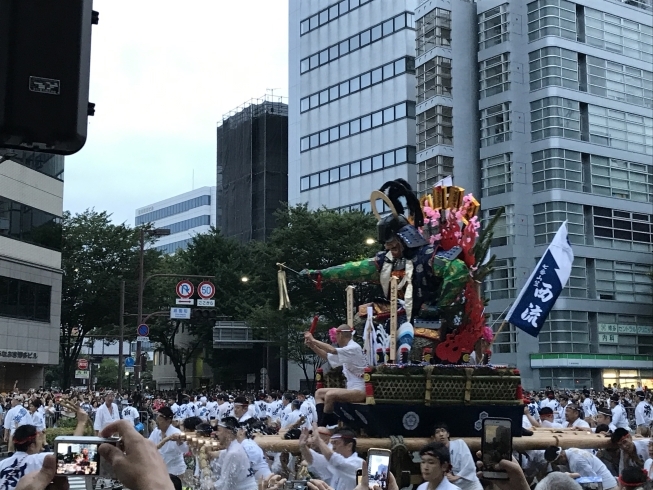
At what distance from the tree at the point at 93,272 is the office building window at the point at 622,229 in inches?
1059

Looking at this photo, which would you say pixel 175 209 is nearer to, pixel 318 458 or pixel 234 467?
pixel 234 467

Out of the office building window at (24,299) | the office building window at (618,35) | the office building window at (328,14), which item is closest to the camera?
the office building window at (24,299)

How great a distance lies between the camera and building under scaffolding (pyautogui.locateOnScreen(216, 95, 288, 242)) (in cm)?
6956

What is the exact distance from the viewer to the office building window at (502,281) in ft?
156

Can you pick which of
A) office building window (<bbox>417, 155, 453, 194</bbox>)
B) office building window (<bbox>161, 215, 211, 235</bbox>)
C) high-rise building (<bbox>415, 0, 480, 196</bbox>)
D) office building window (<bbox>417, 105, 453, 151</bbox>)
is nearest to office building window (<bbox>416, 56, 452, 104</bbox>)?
high-rise building (<bbox>415, 0, 480, 196</bbox>)

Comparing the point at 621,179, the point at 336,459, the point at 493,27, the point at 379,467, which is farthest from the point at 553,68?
the point at 379,467

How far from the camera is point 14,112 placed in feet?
13.2

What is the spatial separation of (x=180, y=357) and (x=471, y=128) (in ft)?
86.6

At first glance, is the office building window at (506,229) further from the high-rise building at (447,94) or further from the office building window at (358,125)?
the office building window at (358,125)

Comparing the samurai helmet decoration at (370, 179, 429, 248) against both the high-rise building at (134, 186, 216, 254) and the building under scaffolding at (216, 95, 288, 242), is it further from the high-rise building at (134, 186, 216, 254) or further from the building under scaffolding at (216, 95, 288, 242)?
the high-rise building at (134, 186, 216, 254)

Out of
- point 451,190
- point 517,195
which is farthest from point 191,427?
point 517,195

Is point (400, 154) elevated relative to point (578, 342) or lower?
elevated

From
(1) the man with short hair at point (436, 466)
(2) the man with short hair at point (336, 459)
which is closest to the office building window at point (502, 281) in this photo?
(2) the man with short hair at point (336, 459)

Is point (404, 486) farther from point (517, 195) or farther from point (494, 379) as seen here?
point (517, 195)
